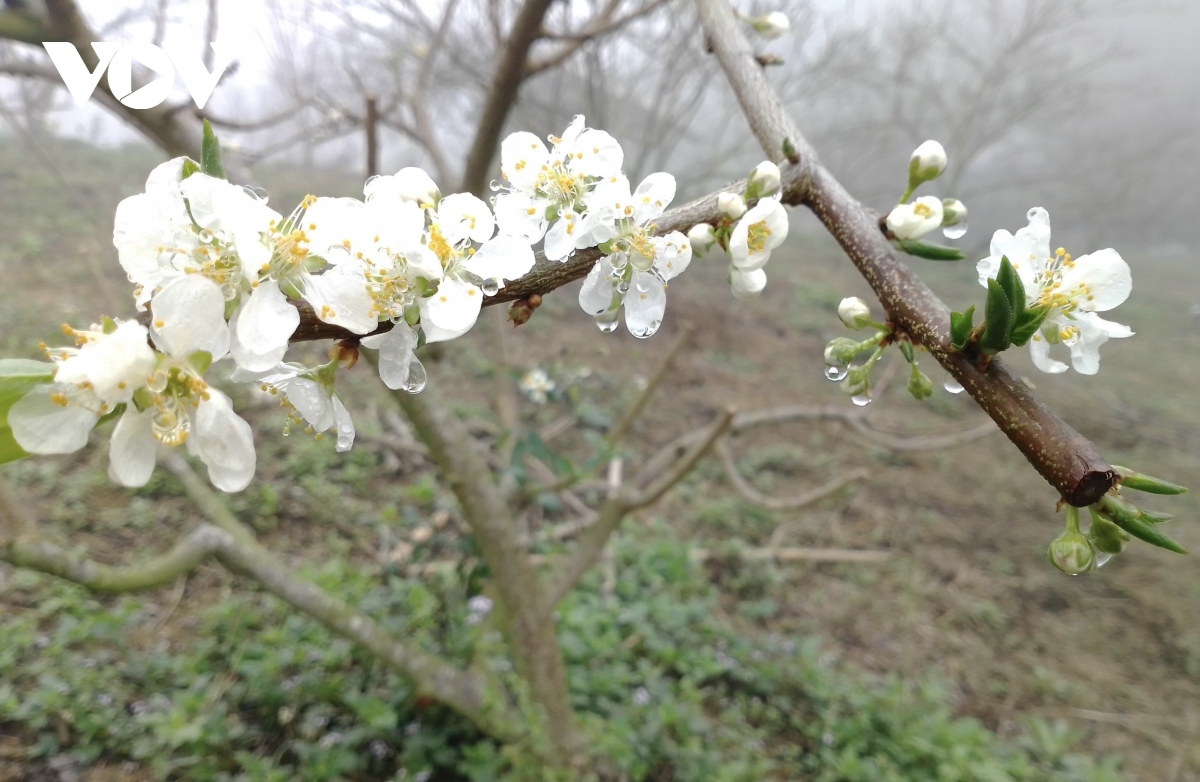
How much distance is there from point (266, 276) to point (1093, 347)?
2.61 feet

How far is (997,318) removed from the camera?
48 cm

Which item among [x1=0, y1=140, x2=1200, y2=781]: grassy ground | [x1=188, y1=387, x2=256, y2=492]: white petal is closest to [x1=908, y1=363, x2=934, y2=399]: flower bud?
[x1=188, y1=387, x2=256, y2=492]: white petal

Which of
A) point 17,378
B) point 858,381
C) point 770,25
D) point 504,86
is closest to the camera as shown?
point 17,378

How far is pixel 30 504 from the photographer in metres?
2.71

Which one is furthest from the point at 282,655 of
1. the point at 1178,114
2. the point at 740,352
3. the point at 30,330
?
the point at 1178,114

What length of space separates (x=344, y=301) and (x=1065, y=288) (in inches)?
26.8

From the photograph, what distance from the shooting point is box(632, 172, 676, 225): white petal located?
0.68 meters

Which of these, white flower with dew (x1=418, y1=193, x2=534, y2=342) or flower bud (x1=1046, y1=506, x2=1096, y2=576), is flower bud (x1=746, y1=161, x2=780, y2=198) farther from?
flower bud (x1=1046, y1=506, x2=1096, y2=576)

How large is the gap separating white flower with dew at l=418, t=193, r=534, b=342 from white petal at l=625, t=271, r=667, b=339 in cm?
14

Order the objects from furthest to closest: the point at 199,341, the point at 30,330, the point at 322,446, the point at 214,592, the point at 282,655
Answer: the point at 30,330 < the point at 322,446 < the point at 214,592 < the point at 282,655 < the point at 199,341

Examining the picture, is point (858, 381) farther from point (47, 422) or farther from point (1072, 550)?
point (47, 422)

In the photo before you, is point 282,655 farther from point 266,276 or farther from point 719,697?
point 266,276

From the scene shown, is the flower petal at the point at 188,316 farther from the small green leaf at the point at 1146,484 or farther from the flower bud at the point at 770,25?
the flower bud at the point at 770,25

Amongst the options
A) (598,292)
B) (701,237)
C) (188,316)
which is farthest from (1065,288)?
(188,316)
